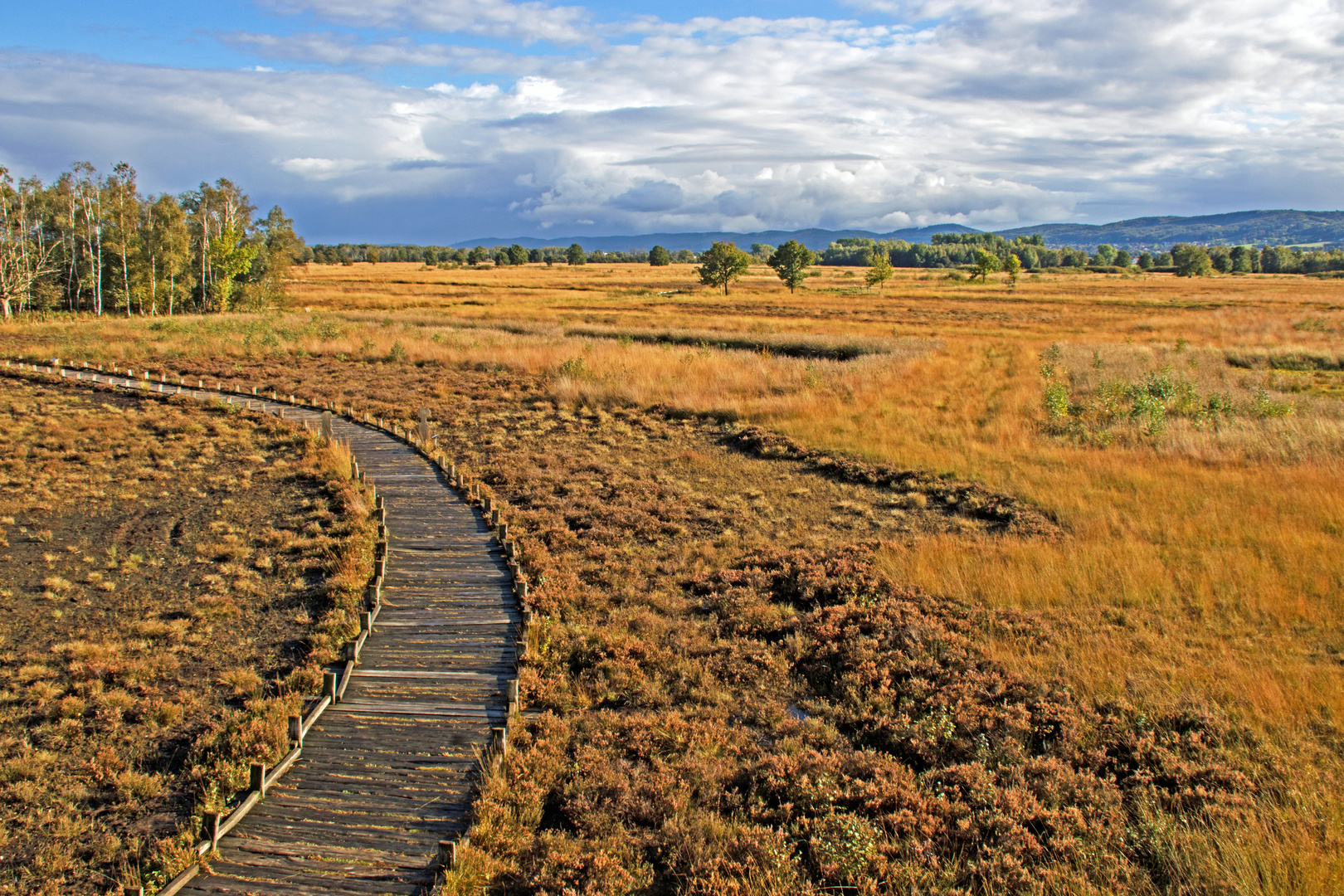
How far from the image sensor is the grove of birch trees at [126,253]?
5578 cm

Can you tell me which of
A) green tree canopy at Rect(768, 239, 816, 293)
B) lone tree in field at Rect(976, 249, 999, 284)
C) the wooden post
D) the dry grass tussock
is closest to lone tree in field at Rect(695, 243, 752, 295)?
green tree canopy at Rect(768, 239, 816, 293)

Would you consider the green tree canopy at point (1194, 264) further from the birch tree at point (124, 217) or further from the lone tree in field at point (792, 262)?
the birch tree at point (124, 217)

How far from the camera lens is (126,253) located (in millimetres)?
57969

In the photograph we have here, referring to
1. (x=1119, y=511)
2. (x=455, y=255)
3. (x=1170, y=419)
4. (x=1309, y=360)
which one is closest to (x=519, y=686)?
(x=1119, y=511)

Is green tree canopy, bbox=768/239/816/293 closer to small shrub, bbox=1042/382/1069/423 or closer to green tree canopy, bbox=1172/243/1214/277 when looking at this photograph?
small shrub, bbox=1042/382/1069/423

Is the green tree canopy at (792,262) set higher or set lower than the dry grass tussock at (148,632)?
higher

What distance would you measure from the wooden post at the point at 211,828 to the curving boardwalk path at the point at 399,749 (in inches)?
5.0

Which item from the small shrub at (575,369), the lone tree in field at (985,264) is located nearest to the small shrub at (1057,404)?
the small shrub at (575,369)

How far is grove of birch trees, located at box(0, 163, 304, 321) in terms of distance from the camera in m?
55.8

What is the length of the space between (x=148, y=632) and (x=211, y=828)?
15.8 feet

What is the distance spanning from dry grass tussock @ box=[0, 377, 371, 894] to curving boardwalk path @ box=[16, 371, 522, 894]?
0.50m

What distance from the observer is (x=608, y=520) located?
14.6 metres

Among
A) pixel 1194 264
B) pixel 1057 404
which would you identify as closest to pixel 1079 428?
pixel 1057 404

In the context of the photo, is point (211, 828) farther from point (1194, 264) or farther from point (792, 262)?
point (1194, 264)
